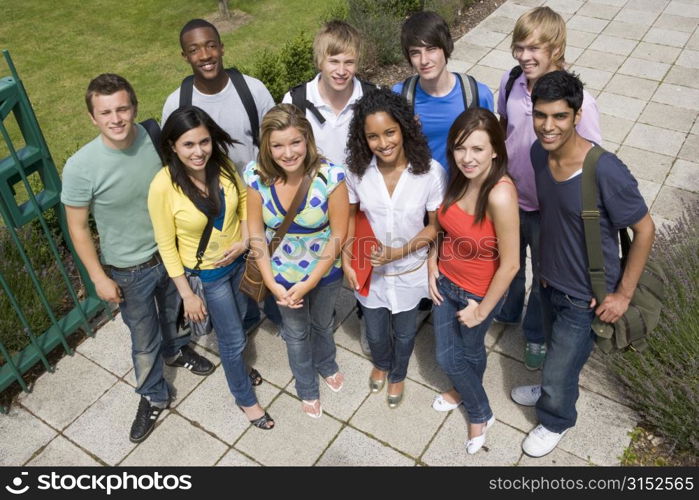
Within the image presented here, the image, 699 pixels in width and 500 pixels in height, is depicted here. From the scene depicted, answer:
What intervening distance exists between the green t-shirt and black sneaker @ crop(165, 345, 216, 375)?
1.19 metres

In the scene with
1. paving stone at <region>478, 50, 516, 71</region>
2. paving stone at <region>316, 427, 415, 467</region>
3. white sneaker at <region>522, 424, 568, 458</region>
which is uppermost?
white sneaker at <region>522, 424, 568, 458</region>

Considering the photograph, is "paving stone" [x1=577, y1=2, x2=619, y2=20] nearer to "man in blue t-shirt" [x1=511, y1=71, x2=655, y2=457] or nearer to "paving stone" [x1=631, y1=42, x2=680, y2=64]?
"paving stone" [x1=631, y1=42, x2=680, y2=64]

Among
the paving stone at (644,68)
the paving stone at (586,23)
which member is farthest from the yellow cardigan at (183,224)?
the paving stone at (586,23)

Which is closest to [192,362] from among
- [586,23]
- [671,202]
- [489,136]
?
[489,136]

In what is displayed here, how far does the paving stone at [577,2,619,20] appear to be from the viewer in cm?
981

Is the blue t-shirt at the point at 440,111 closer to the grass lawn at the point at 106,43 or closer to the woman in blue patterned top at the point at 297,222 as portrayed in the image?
the woman in blue patterned top at the point at 297,222

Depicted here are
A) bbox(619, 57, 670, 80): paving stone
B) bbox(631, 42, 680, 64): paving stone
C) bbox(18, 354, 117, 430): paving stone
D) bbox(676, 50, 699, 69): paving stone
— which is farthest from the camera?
bbox(631, 42, 680, 64): paving stone

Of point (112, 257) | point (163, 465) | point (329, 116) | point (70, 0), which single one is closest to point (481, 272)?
point (329, 116)

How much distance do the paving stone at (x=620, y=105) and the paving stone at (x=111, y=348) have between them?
6.06 m

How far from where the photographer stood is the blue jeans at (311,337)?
3703 mm

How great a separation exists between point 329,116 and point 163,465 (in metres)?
2.48

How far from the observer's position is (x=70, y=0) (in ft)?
38.9

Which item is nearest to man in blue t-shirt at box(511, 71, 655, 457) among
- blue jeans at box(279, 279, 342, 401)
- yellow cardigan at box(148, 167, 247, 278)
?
blue jeans at box(279, 279, 342, 401)

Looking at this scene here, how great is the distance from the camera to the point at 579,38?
912cm
